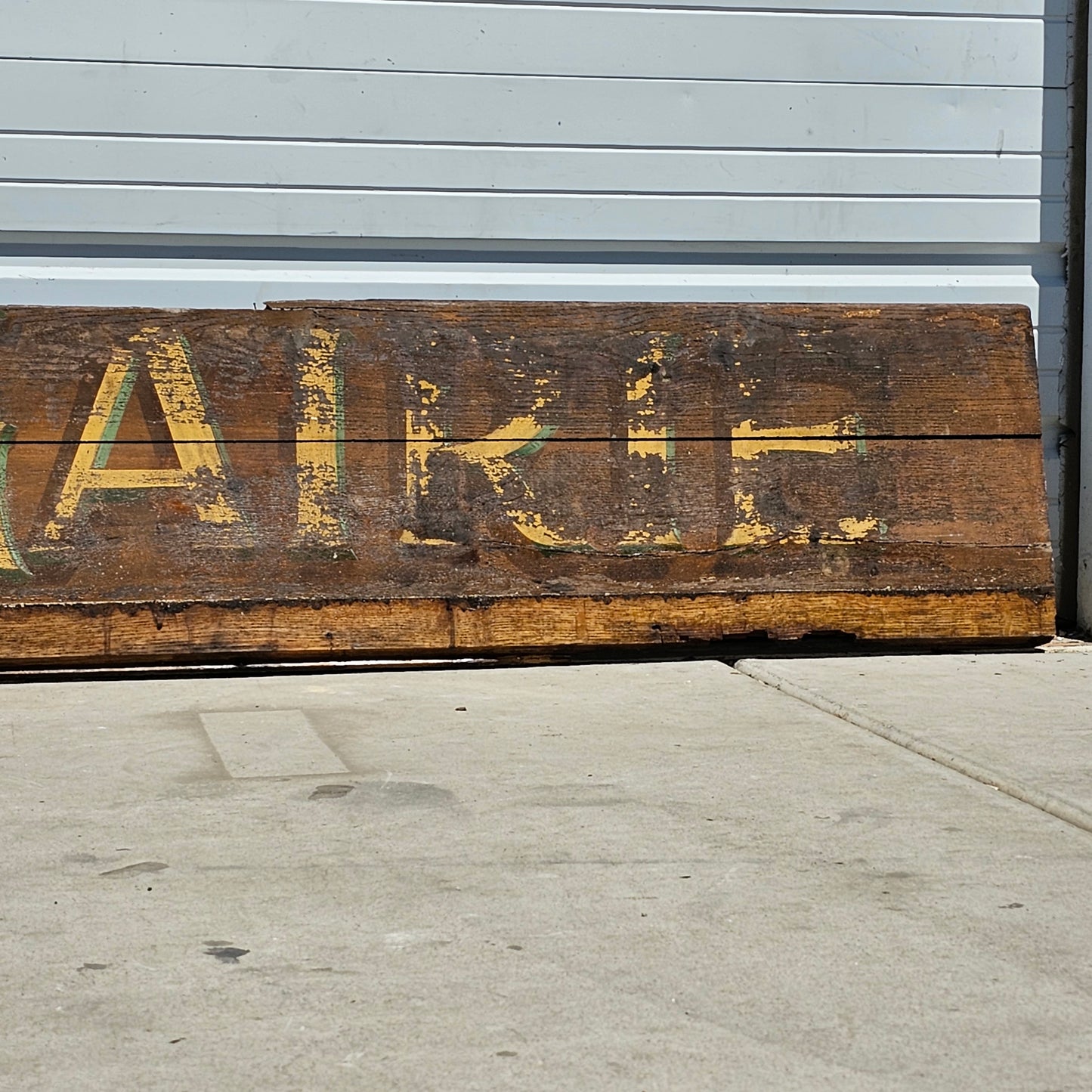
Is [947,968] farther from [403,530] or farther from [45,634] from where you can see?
[45,634]

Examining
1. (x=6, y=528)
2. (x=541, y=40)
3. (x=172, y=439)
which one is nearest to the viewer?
(x=6, y=528)

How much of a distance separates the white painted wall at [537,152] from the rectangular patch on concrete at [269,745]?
1.80 meters

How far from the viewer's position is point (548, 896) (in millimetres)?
2121

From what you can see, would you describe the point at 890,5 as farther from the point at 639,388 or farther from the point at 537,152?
the point at 639,388

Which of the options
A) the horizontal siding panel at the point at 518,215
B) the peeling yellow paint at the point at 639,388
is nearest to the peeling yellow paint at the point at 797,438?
the peeling yellow paint at the point at 639,388

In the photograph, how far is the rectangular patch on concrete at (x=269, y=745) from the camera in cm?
289

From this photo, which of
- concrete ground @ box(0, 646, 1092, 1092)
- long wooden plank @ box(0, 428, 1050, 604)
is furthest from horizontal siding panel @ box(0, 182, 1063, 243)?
concrete ground @ box(0, 646, 1092, 1092)

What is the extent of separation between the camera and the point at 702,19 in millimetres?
4801

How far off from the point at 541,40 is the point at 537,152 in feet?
1.22

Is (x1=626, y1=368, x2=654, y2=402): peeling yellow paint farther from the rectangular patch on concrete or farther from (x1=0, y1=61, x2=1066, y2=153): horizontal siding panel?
the rectangular patch on concrete

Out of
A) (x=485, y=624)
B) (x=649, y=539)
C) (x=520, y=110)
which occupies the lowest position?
(x=485, y=624)

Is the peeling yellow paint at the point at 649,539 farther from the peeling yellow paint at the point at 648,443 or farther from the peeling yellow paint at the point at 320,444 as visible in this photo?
the peeling yellow paint at the point at 320,444

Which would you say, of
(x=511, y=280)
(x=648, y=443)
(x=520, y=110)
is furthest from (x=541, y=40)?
(x=648, y=443)

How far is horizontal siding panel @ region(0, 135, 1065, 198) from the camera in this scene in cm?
455
